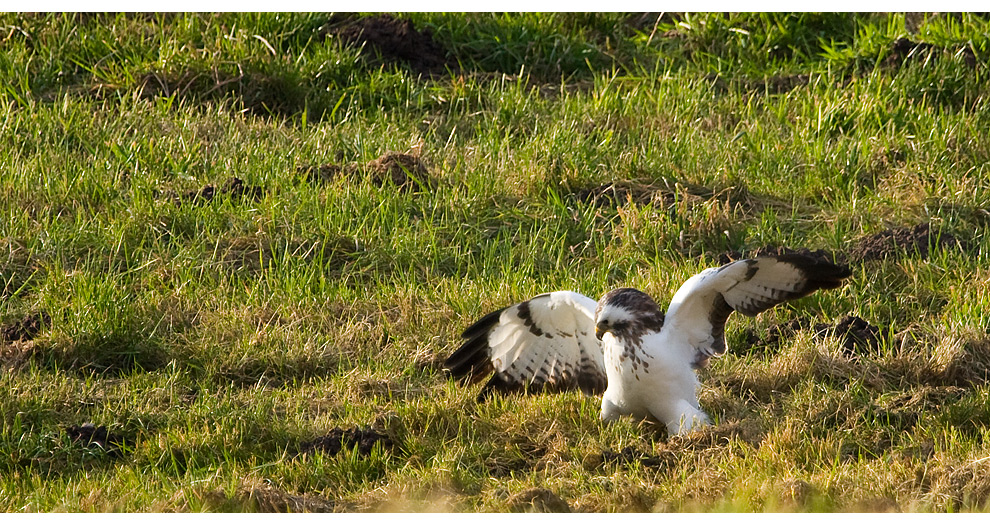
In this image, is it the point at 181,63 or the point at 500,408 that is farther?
the point at 181,63

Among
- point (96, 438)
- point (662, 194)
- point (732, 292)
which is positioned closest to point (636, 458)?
point (732, 292)

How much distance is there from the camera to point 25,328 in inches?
226

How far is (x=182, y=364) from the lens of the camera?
563 centimetres

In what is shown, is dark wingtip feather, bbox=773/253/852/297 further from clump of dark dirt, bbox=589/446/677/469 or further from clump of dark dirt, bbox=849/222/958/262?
clump of dark dirt, bbox=849/222/958/262

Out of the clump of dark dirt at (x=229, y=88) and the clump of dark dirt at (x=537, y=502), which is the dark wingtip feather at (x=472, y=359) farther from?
the clump of dark dirt at (x=229, y=88)

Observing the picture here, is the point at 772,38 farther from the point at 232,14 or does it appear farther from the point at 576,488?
the point at 576,488

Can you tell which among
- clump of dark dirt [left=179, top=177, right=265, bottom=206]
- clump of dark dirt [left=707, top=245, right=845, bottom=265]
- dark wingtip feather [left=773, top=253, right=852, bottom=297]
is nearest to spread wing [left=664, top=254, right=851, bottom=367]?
dark wingtip feather [left=773, top=253, right=852, bottom=297]

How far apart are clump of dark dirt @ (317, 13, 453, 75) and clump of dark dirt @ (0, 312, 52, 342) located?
322cm

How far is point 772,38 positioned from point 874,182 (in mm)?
2006

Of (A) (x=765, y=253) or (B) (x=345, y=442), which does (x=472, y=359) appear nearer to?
(B) (x=345, y=442)

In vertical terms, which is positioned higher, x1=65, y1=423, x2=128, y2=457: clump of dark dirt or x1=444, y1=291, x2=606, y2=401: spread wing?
x1=444, y1=291, x2=606, y2=401: spread wing

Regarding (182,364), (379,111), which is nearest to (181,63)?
(379,111)

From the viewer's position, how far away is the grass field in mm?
4766

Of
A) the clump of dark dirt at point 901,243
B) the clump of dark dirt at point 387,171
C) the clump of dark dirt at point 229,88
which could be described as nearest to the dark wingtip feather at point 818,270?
the clump of dark dirt at point 901,243
